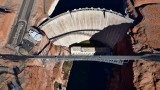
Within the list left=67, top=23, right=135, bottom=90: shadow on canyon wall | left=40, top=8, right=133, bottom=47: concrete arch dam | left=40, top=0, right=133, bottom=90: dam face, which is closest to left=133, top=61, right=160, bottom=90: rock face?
left=67, top=23, right=135, bottom=90: shadow on canyon wall

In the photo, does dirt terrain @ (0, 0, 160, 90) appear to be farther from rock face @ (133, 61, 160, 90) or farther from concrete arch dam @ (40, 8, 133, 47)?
concrete arch dam @ (40, 8, 133, 47)

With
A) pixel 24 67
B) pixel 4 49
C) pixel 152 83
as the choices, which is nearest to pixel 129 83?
pixel 152 83

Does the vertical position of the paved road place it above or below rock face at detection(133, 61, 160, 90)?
above

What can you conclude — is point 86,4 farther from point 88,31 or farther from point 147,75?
point 147,75

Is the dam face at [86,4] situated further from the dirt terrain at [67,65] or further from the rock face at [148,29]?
the rock face at [148,29]

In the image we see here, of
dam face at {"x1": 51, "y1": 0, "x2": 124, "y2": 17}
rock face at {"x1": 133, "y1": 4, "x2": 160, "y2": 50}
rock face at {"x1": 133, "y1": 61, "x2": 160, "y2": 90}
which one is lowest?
rock face at {"x1": 133, "y1": 61, "x2": 160, "y2": 90}

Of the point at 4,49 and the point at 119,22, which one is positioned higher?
the point at 119,22

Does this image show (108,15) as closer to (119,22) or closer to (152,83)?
(119,22)

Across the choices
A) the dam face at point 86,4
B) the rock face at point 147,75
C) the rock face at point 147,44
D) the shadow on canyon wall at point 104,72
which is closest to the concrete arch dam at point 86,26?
the shadow on canyon wall at point 104,72
